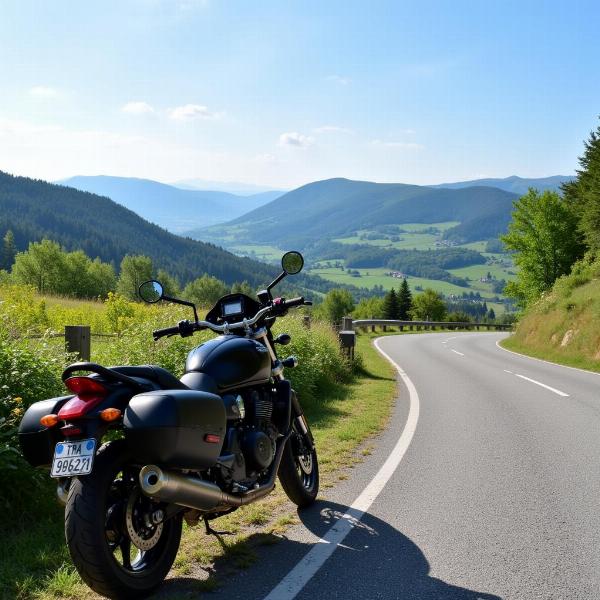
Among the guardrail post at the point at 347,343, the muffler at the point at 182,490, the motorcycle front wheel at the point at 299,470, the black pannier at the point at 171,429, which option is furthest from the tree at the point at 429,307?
the black pannier at the point at 171,429

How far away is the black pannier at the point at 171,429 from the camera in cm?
305

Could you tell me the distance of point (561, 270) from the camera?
5022cm

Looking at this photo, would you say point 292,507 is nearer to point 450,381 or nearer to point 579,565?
point 579,565

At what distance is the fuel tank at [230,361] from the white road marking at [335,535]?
1.18m

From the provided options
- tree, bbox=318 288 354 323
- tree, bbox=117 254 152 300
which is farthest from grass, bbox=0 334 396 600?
tree, bbox=318 288 354 323

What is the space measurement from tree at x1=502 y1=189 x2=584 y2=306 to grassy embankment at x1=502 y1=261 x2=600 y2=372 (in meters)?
18.0

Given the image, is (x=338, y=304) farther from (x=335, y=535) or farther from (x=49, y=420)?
(x=49, y=420)

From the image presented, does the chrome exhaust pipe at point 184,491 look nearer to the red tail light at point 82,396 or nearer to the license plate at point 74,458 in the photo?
the license plate at point 74,458

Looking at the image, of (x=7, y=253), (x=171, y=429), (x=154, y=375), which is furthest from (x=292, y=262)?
(x=7, y=253)

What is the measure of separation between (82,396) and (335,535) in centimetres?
218

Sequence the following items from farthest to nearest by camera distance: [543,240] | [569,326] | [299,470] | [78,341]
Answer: [543,240] < [569,326] < [78,341] < [299,470]

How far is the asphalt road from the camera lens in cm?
356

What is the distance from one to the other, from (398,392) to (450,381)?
237 cm

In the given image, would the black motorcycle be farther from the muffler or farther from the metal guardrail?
the metal guardrail
